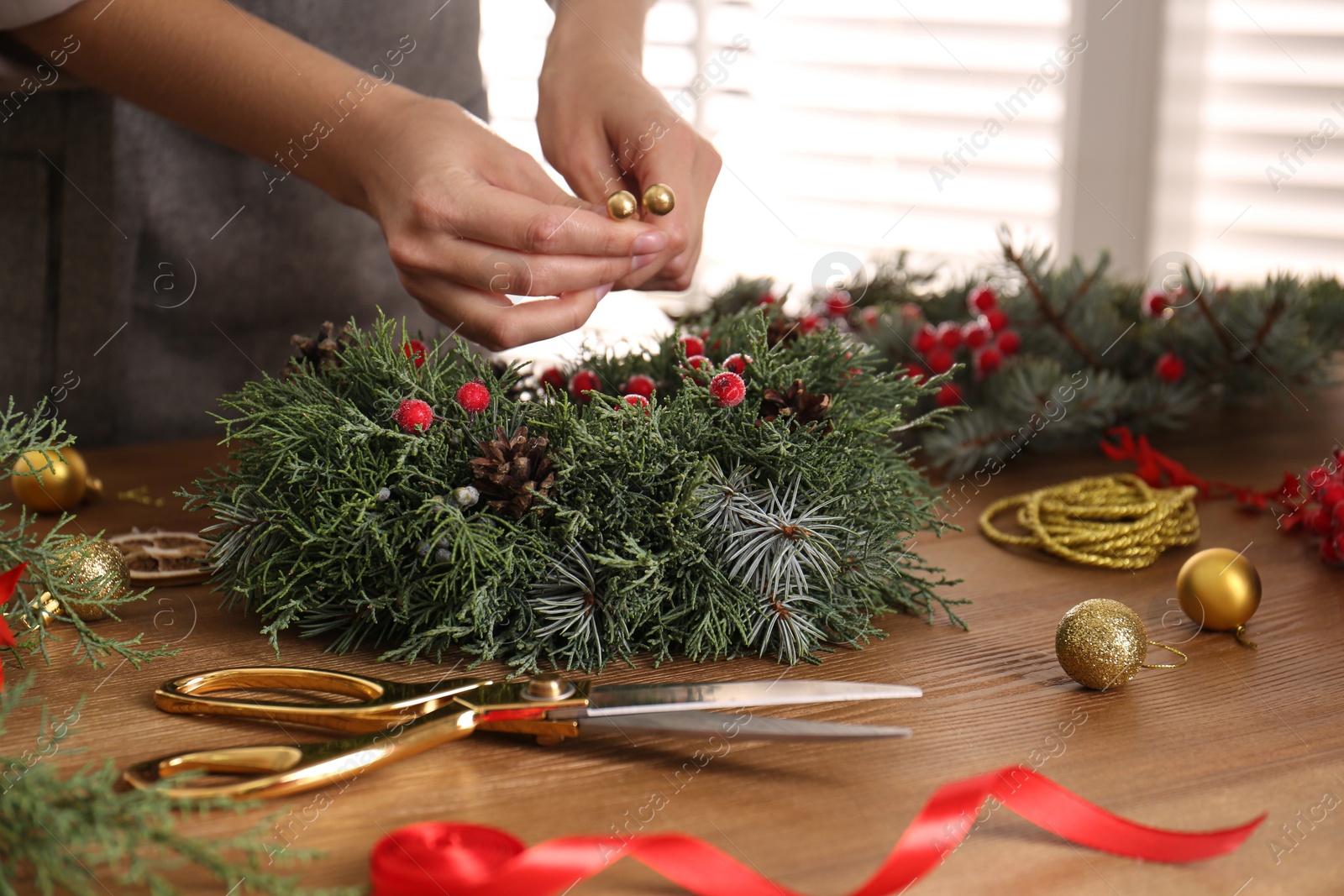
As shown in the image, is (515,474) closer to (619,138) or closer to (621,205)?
(621,205)

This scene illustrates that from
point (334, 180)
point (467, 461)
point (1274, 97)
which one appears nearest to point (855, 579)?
point (467, 461)

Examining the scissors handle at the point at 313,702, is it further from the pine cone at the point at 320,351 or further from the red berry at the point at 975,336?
the red berry at the point at 975,336

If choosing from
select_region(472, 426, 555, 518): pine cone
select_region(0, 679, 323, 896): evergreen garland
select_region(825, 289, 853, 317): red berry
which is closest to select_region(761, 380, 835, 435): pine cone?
select_region(472, 426, 555, 518): pine cone

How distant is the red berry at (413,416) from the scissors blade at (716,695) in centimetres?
18

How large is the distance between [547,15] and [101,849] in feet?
9.36

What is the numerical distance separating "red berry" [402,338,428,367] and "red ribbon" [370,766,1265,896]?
292 millimetres

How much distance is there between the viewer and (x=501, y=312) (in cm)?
78

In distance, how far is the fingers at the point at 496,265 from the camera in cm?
77

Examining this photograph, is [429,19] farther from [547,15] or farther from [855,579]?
[547,15]

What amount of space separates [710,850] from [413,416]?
29 cm

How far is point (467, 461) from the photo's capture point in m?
0.61

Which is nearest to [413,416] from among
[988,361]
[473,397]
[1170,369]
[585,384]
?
[473,397]

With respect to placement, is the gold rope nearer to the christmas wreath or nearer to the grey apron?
the christmas wreath

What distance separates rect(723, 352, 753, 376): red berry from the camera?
0.66 m
